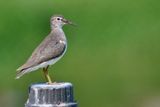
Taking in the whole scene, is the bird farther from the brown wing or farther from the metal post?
the metal post

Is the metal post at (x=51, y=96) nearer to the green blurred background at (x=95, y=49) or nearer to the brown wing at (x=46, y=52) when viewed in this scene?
the brown wing at (x=46, y=52)

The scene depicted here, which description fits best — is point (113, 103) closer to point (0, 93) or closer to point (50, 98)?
point (0, 93)

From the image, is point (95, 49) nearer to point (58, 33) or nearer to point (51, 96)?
point (58, 33)

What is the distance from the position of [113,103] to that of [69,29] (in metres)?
2.73

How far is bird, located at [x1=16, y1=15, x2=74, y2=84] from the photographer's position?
23.4 ft

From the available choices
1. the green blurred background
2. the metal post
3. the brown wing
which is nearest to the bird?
the brown wing

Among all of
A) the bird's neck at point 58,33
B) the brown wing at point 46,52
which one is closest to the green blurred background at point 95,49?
the bird's neck at point 58,33

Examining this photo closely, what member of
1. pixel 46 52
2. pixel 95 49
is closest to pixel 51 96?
pixel 46 52

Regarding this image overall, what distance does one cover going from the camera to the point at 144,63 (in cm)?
1348

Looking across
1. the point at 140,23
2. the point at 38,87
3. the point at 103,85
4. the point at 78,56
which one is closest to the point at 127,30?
the point at 140,23

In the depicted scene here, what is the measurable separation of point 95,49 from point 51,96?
8407 mm

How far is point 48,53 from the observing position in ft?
24.6

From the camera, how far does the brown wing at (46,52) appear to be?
713 cm

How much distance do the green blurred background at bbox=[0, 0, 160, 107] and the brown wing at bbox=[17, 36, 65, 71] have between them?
4.05 meters
